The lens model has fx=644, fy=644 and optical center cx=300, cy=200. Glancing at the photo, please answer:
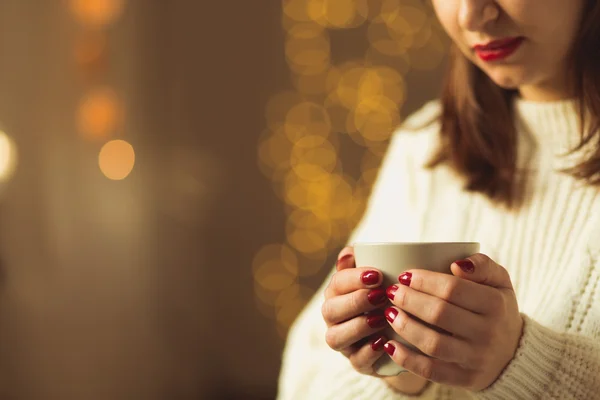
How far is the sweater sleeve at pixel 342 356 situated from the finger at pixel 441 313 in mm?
270

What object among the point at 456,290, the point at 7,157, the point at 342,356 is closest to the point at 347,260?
the point at 456,290

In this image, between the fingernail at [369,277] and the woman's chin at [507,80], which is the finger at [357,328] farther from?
the woman's chin at [507,80]

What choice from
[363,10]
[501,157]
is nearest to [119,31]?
[363,10]

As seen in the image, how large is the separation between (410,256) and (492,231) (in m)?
0.44

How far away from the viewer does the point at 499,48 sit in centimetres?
89

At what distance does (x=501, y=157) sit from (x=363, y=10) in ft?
5.16

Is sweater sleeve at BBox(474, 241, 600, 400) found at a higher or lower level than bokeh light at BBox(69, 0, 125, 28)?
lower

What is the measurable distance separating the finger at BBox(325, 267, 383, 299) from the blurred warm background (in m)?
1.64

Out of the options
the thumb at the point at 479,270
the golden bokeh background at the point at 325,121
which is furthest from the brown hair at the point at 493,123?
the golden bokeh background at the point at 325,121

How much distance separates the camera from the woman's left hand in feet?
2.01

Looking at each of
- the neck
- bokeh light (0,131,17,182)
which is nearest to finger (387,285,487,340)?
the neck

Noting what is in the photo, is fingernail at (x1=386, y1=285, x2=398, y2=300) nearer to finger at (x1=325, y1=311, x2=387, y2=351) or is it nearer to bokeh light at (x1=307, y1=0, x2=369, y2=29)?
finger at (x1=325, y1=311, x2=387, y2=351)

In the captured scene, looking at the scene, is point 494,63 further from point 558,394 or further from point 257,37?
point 257,37

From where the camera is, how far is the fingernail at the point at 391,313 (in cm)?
65
